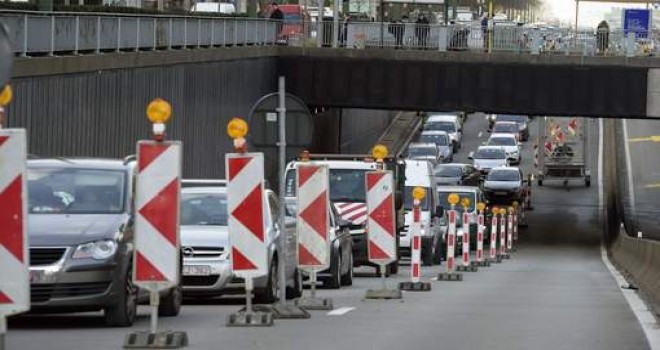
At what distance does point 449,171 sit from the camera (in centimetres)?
7225

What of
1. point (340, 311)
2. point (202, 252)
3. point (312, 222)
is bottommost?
point (340, 311)

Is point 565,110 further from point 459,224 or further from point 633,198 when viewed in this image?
point 633,198

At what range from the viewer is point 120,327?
16.8m

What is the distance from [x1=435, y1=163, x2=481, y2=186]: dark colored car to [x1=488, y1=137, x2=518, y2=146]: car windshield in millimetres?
26534

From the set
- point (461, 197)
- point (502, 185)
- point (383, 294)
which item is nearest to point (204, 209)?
point (383, 294)

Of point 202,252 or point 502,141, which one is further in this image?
point 502,141

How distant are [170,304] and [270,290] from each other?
3.08m

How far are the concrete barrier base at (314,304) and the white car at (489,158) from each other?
6823 centimetres

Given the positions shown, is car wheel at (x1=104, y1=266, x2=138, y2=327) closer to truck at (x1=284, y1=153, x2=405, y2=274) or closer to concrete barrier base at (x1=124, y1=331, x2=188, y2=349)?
concrete barrier base at (x1=124, y1=331, x2=188, y2=349)

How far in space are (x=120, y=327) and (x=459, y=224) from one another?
126 ft

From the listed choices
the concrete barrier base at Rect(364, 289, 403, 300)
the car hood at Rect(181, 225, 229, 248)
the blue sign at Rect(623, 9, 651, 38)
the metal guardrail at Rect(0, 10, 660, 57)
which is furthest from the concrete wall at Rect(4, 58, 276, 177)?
the blue sign at Rect(623, 9, 651, 38)

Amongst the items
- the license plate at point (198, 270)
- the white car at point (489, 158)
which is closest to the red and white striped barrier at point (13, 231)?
the license plate at point (198, 270)

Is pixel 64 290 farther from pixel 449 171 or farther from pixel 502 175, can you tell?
pixel 502 175

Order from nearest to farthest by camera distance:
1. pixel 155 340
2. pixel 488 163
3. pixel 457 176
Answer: pixel 155 340, pixel 457 176, pixel 488 163
